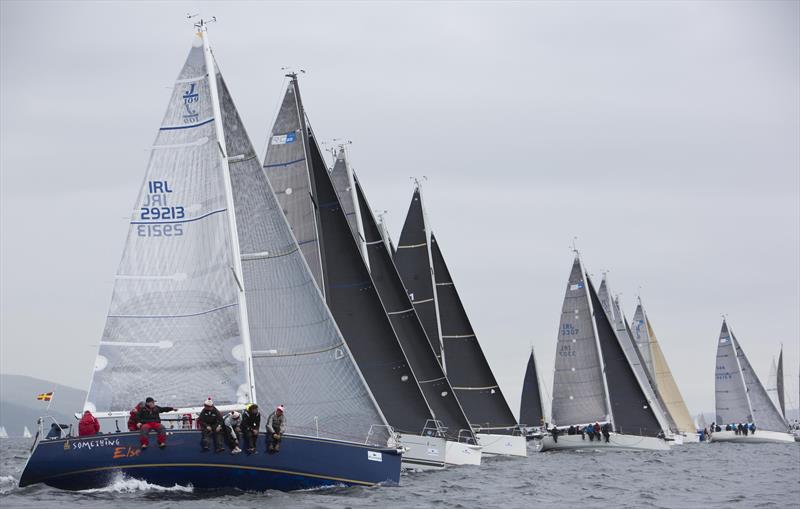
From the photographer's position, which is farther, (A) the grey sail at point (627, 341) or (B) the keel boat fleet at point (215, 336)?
(A) the grey sail at point (627, 341)

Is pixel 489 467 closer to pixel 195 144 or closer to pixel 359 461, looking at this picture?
pixel 359 461

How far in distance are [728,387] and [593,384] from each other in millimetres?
25166

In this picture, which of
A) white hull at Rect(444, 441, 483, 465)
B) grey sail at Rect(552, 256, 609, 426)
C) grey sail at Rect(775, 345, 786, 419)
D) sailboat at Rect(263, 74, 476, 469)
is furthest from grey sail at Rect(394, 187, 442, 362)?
grey sail at Rect(775, 345, 786, 419)

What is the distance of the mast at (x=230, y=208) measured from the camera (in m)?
22.3

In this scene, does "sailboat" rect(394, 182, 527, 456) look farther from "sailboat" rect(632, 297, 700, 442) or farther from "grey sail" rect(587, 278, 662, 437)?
"sailboat" rect(632, 297, 700, 442)

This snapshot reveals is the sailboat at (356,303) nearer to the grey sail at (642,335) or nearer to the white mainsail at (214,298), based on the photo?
the white mainsail at (214,298)

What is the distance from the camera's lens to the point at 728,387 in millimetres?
75625

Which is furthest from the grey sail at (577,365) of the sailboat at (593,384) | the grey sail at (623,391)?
→ the grey sail at (623,391)

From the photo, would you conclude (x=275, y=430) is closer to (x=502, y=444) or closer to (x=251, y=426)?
(x=251, y=426)

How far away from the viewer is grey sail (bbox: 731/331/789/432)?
244 ft

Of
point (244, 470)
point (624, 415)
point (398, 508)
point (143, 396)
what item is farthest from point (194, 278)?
point (624, 415)

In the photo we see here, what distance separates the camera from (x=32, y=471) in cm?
2184

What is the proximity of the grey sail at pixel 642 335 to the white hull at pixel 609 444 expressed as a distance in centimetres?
2205

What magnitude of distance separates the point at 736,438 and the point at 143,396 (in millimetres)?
57810
